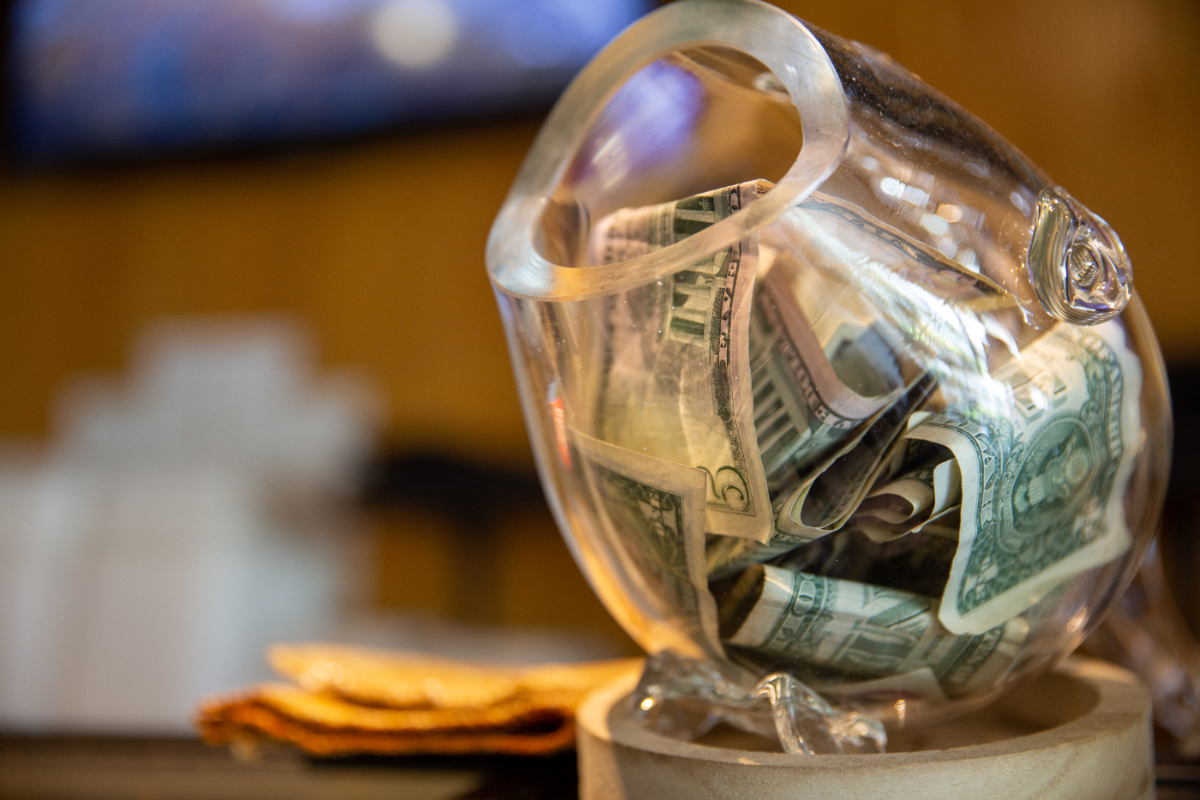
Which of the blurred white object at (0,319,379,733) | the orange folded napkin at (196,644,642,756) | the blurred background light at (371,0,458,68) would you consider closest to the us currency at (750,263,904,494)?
the orange folded napkin at (196,644,642,756)

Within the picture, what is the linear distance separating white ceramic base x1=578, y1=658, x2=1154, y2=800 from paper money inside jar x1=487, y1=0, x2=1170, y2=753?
2 centimetres

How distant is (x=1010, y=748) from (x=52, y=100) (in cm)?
293

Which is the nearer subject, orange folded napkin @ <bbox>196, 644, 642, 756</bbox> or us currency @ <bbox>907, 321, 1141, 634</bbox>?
us currency @ <bbox>907, 321, 1141, 634</bbox>

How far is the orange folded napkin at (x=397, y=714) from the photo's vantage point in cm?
37

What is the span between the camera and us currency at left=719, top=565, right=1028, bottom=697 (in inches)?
10.4

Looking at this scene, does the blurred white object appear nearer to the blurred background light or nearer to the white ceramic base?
the blurred background light

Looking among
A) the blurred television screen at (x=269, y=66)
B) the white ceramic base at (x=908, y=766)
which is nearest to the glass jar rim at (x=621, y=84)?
the white ceramic base at (x=908, y=766)

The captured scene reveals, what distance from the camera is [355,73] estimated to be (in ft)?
7.47

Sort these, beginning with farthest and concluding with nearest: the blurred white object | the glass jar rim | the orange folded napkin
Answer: the blurred white object
the orange folded napkin
the glass jar rim

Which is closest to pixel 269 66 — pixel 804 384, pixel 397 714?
pixel 397 714

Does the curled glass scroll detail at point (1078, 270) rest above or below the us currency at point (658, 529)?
above

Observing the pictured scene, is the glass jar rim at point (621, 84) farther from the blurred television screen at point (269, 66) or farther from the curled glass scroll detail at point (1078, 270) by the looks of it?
the blurred television screen at point (269, 66)

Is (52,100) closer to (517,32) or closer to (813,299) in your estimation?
(517,32)

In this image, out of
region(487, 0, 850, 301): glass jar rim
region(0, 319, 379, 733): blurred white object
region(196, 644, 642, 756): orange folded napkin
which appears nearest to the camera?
region(487, 0, 850, 301): glass jar rim
